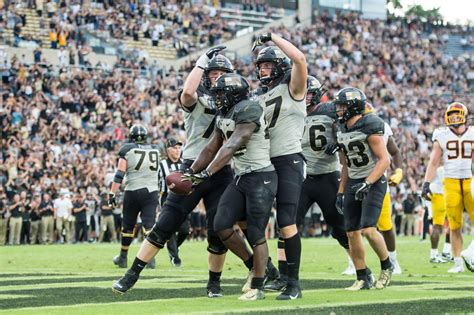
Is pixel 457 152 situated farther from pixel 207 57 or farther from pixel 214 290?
pixel 214 290

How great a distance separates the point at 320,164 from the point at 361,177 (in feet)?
1.74

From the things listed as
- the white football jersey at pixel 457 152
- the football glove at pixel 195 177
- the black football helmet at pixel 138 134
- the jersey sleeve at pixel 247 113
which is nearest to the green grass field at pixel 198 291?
the football glove at pixel 195 177

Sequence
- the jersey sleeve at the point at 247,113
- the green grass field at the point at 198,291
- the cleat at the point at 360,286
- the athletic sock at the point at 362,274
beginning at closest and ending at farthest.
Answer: the green grass field at the point at 198,291 < the jersey sleeve at the point at 247,113 < the cleat at the point at 360,286 < the athletic sock at the point at 362,274

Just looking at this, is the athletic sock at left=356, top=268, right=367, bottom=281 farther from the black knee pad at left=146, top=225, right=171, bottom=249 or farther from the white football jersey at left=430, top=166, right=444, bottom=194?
the white football jersey at left=430, top=166, right=444, bottom=194

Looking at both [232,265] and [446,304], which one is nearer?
[446,304]

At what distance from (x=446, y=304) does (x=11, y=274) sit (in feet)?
21.3

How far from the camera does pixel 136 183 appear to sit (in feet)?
48.3

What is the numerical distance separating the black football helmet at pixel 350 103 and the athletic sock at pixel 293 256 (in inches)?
65.7

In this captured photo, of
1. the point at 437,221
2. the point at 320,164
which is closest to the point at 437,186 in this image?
the point at 437,221

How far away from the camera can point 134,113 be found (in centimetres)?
2927

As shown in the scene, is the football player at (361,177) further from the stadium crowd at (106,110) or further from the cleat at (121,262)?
the stadium crowd at (106,110)

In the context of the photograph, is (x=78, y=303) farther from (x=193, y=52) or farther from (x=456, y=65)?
(x=456, y=65)

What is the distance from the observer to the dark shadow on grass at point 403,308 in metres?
7.74

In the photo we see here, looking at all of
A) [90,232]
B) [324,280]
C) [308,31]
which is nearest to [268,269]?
[324,280]
